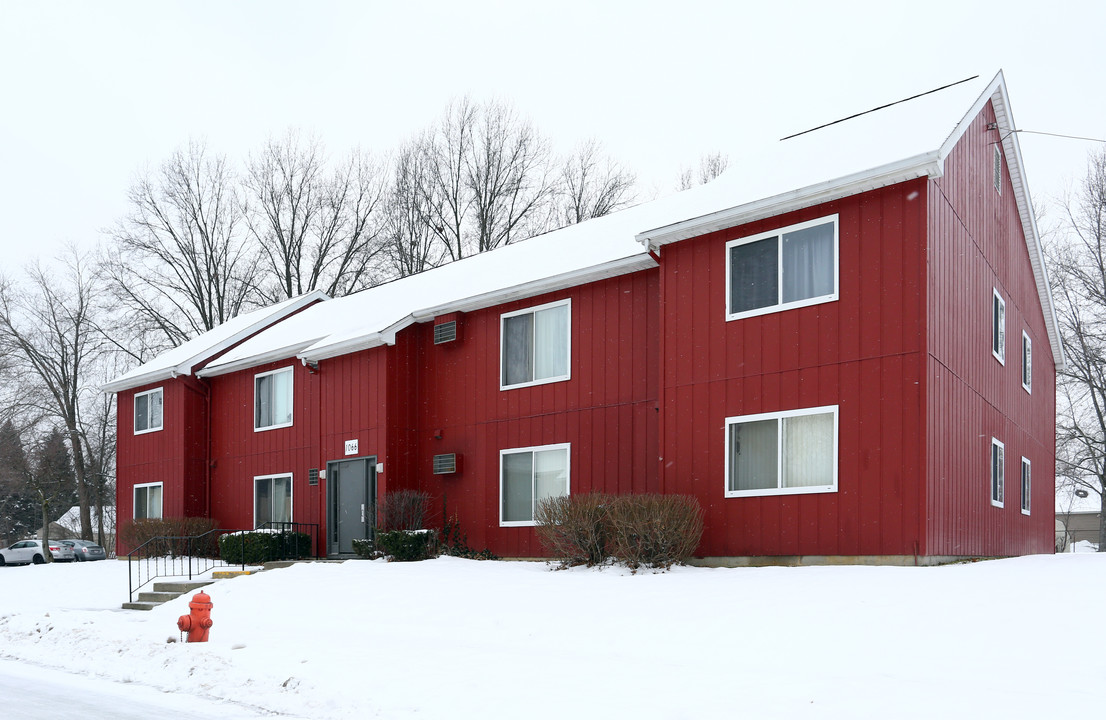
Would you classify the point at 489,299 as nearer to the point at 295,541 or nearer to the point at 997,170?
the point at 295,541

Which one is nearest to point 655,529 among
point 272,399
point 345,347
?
point 345,347

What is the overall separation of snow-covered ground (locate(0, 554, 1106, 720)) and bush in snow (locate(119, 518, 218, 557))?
8.66 meters

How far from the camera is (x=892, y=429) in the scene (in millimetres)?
12062

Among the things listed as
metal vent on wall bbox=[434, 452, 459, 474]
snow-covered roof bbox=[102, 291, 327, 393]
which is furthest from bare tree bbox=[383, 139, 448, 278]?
metal vent on wall bbox=[434, 452, 459, 474]

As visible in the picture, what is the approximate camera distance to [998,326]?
1658 cm

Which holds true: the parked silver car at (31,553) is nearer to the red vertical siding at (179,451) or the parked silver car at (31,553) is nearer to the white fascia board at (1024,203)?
the red vertical siding at (179,451)

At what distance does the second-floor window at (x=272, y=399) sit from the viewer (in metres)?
22.3

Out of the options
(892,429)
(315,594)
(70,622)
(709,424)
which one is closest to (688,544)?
(709,424)

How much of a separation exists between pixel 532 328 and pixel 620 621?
8.09m

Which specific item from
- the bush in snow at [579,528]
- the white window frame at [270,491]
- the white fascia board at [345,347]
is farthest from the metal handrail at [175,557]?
the bush in snow at [579,528]

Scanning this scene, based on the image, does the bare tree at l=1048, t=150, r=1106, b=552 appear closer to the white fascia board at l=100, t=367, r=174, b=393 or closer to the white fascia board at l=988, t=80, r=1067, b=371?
the white fascia board at l=988, t=80, r=1067, b=371

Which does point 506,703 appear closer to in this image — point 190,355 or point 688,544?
point 688,544

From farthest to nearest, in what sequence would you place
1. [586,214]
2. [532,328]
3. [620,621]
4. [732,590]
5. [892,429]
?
[586,214] < [532,328] < [892,429] < [732,590] < [620,621]

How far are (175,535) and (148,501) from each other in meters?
3.79
